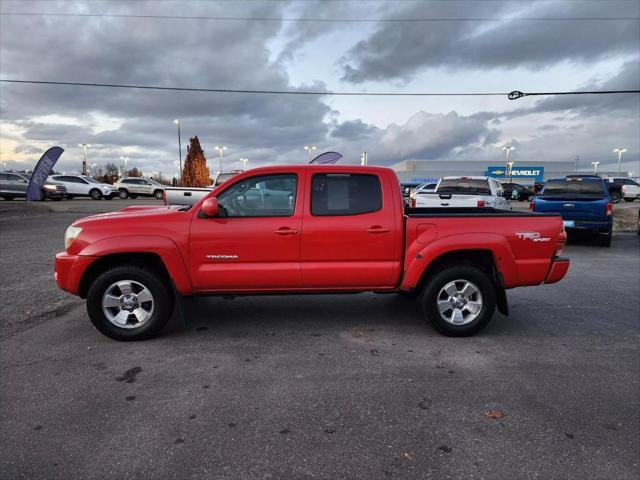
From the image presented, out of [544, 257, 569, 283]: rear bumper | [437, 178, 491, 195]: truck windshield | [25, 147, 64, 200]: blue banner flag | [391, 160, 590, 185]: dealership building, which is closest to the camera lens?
[544, 257, 569, 283]: rear bumper

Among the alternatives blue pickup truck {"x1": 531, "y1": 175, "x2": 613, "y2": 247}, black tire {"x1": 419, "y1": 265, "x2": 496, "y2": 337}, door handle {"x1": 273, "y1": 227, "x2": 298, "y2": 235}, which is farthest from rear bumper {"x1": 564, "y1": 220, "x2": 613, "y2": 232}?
door handle {"x1": 273, "y1": 227, "x2": 298, "y2": 235}

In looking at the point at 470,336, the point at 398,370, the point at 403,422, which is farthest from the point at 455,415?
the point at 470,336

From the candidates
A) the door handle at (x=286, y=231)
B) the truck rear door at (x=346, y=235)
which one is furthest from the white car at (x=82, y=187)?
the truck rear door at (x=346, y=235)

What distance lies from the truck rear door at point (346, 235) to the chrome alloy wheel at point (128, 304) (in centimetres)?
169

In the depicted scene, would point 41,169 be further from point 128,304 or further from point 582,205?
point 582,205

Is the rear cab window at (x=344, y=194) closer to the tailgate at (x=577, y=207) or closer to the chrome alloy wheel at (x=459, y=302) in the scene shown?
the chrome alloy wheel at (x=459, y=302)

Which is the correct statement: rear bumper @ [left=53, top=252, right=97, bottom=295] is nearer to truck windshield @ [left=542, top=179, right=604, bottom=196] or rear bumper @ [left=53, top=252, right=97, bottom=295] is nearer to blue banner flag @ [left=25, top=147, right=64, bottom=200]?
truck windshield @ [left=542, top=179, right=604, bottom=196]

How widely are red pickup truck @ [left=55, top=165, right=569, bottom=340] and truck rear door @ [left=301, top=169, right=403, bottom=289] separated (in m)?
0.01

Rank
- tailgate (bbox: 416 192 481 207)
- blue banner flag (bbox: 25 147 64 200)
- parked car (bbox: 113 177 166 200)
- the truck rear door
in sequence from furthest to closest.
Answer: parked car (bbox: 113 177 166 200)
blue banner flag (bbox: 25 147 64 200)
tailgate (bbox: 416 192 481 207)
the truck rear door

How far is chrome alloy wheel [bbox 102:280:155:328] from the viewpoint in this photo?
4.20 m

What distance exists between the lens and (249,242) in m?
4.17

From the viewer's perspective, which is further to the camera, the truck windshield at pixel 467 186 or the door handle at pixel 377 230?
the truck windshield at pixel 467 186

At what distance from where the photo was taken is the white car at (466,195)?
10375 mm

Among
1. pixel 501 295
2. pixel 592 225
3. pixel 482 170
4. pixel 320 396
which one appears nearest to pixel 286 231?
Result: pixel 320 396
